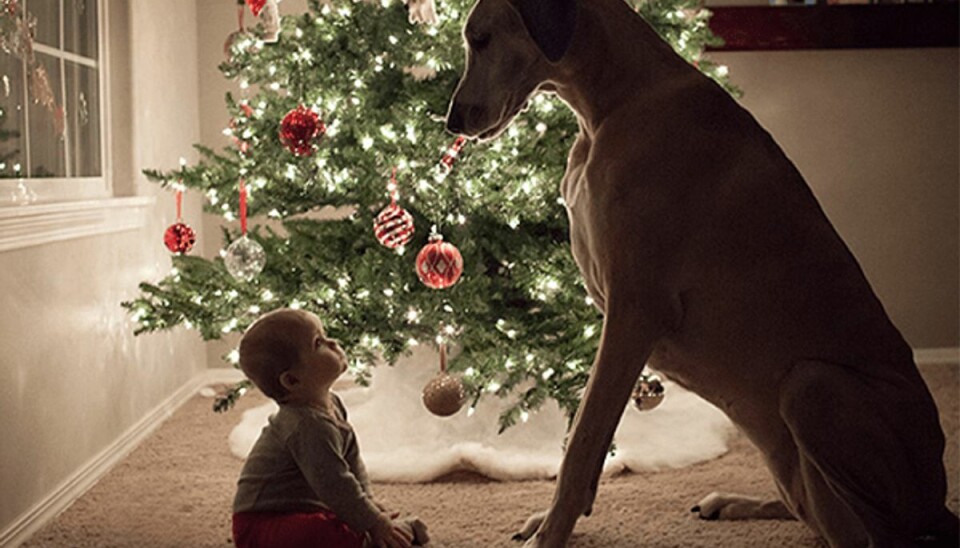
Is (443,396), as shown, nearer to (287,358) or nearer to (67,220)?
(287,358)

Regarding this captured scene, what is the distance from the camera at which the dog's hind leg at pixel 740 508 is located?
2.40 metres

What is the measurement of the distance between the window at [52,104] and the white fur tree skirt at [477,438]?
90 centimetres

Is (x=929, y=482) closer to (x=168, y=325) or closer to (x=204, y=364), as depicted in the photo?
(x=168, y=325)

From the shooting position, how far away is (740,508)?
2.42 m

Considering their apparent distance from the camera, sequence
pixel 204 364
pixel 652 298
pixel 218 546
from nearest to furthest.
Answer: pixel 652 298, pixel 218 546, pixel 204 364

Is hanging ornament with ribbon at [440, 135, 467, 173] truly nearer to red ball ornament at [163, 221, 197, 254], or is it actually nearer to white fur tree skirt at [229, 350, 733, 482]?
white fur tree skirt at [229, 350, 733, 482]

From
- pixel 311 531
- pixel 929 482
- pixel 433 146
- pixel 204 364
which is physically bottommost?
pixel 204 364

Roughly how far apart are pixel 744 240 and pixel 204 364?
117 inches

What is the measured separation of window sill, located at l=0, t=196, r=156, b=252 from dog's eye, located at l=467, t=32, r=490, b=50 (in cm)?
109

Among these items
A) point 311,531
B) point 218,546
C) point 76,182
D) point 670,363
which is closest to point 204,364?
point 76,182

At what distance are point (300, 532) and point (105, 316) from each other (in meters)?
1.32

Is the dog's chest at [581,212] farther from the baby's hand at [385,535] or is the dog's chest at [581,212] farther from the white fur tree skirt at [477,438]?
the white fur tree skirt at [477,438]

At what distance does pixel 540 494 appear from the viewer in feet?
8.89

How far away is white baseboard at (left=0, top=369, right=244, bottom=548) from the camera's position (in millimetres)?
2457
